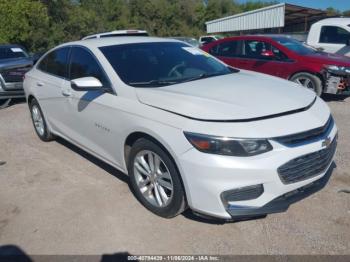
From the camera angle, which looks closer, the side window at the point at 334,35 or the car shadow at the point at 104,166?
the car shadow at the point at 104,166

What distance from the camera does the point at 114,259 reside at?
2953 mm

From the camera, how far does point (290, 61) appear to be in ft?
26.2

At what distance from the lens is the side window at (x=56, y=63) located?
4797 millimetres

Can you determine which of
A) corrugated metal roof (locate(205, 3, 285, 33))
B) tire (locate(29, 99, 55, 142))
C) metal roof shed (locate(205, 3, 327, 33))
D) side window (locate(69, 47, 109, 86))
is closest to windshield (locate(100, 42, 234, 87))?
side window (locate(69, 47, 109, 86))

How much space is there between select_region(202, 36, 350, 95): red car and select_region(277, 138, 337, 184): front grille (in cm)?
492

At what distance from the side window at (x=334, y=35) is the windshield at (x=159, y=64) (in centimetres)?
725

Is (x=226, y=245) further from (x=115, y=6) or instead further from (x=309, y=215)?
(x=115, y=6)

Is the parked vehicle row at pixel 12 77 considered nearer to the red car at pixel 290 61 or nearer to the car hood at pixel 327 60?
the red car at pixel 290 61

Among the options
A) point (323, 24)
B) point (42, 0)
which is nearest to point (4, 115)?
point (323, 24)

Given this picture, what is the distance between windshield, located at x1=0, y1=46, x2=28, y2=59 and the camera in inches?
388

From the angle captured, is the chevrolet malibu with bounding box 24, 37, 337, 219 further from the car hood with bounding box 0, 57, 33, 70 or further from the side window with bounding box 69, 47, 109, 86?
the car hood with bounding box 0, 57, 33, 70

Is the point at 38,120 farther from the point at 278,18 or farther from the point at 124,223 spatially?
the point at 278,18

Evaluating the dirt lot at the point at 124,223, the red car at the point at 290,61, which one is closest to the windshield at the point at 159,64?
the dirt lot at the point at 124,223

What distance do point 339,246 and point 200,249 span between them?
1127mm
